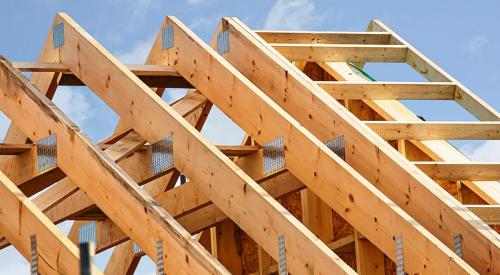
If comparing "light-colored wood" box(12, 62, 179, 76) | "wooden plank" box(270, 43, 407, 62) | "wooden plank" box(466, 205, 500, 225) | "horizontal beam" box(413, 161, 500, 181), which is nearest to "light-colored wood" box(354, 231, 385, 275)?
"horizontal beam" box(413, 161, 500, 181)

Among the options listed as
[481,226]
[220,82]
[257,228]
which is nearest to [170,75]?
[220,82]

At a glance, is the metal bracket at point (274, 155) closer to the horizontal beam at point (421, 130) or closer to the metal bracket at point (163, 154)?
the metal bracket at point (163, 154)

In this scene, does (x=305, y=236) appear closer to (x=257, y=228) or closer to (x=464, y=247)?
(x=257, y=228)

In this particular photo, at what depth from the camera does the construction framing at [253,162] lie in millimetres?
7352

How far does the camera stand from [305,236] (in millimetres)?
7227

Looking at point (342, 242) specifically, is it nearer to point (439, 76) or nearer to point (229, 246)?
point (229, 246)

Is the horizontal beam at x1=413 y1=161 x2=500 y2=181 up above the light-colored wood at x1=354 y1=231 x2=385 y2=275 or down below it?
above

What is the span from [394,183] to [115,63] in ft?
7.25

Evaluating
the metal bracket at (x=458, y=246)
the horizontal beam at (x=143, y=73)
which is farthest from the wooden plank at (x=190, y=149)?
the metal bracket at (x=458, y=246)

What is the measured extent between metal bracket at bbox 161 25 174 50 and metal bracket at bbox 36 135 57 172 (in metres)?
1.87

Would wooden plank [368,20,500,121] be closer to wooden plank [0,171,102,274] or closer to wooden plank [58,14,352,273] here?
wooden plank [58,14,352,273]

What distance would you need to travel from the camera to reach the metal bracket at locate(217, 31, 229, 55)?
9891 millimetres

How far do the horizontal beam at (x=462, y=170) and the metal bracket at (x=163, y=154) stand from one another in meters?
1.98

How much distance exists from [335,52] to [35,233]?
4.04 metres
